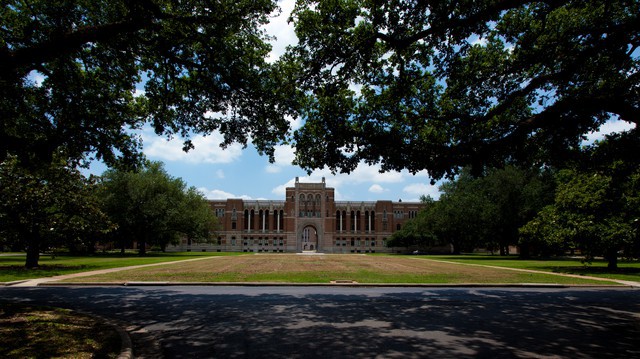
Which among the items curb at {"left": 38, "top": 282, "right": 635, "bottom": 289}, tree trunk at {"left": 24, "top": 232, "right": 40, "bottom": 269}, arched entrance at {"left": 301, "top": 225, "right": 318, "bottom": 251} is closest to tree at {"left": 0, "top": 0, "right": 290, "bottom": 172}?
curb at {"left": 38, "top": 282, "right": 635, "bottom": 289}

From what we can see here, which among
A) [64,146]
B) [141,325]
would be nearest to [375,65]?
[141,325]

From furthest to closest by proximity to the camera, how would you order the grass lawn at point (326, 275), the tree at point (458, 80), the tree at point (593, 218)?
the tree at point (593, 218) < the grass lawn at point (326, 275) < the tree at point (458, 80)

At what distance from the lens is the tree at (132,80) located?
11.1 meters

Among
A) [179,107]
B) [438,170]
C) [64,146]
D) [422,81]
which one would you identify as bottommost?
[438,170]

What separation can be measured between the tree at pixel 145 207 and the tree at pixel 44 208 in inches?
990

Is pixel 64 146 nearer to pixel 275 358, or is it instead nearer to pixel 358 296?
pixel 358 296

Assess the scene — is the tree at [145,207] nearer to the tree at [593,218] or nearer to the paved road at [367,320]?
the paved road at [367,320]

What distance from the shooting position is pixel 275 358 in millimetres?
6090

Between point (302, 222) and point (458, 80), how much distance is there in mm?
79972

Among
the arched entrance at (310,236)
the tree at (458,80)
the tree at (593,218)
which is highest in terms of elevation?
the tree at (458,80)

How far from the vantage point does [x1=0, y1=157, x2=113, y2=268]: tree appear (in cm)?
2169

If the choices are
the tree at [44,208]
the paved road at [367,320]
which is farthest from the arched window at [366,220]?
the paved road at [367,320]

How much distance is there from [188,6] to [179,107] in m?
3.72

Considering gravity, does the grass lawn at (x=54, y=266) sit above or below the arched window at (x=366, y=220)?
below
